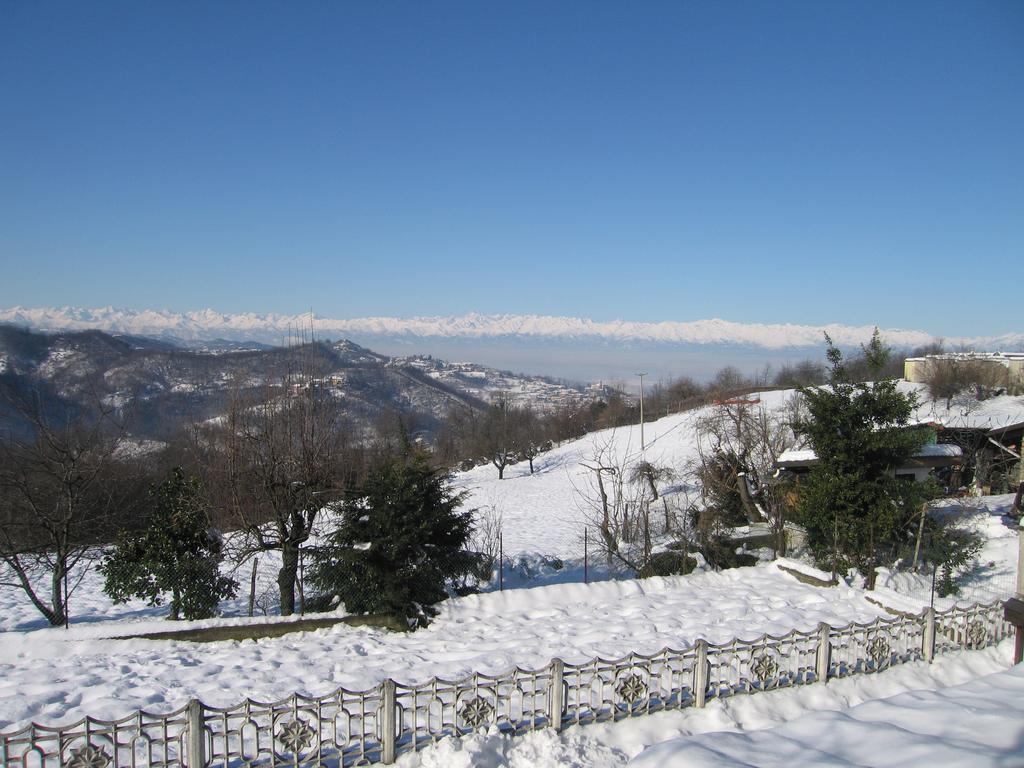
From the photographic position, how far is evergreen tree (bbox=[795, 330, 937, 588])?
1302 centimetres

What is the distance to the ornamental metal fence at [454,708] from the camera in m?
5.66

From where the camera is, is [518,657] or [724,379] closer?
[518,657]

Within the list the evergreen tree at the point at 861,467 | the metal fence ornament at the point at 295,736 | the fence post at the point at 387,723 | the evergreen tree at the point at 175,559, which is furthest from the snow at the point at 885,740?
the evergreen tree at the point at 175,559

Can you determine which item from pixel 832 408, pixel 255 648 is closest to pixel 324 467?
pixel 255 648

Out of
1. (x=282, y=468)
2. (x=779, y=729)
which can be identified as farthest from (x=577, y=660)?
(x=282, y=468)

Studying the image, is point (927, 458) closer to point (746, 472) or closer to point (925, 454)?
point (925, 454)

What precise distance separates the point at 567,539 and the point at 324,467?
13.4m

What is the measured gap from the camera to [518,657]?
9.52 metres

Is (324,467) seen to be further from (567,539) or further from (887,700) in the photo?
(567,539)

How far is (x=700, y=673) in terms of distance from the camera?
7.20 m

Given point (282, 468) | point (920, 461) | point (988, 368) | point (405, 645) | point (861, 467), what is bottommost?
point (405, 645)

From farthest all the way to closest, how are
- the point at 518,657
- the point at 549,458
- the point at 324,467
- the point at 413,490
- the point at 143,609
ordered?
1. the point at 549,458
2. the point at 143,609
3. the point at 324,467
4. the point at 413,490
5. the point at 518,657

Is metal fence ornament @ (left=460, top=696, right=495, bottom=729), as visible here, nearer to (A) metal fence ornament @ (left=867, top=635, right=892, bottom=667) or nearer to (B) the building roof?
(A) metal fence ornament @ (left=867, top=635, right=892, bottom=667)

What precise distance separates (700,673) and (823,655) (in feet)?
6.45
